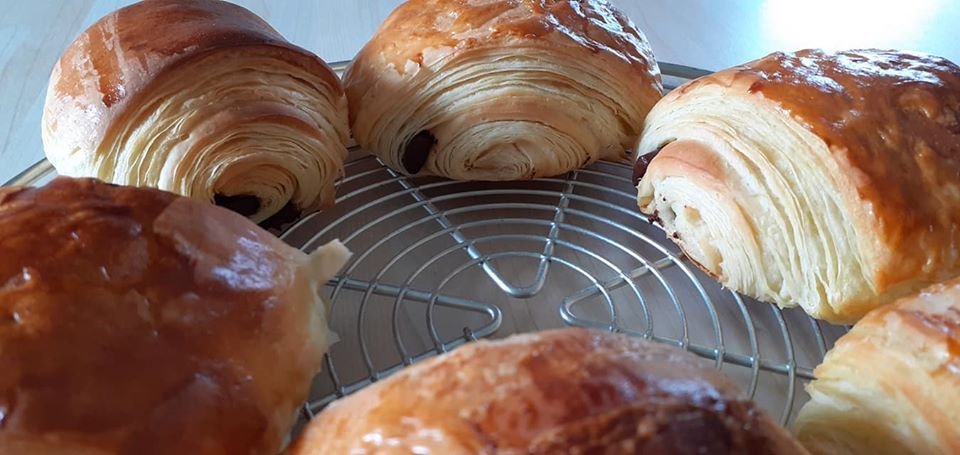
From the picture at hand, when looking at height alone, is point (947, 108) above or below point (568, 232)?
above

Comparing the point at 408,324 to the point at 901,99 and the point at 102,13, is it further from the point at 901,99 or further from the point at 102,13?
the point at 102,13

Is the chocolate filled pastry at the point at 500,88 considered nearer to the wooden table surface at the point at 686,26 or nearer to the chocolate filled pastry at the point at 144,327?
the chocolate filled pastry at the point at 144,327

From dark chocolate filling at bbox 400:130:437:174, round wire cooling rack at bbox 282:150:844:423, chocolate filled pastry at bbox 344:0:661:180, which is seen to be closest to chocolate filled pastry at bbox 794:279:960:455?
round wire cooling rack at bbox 282:150:844:423

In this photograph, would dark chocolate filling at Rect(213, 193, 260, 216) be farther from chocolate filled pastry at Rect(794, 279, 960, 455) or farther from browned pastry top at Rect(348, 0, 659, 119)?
chocolate filled pastry at Rect(794, 279, 960, 455)

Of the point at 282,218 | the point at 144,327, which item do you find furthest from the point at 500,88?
the point at 144,327

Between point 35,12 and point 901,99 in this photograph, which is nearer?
point 901,99

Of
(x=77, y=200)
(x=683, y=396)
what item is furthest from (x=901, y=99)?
(x=77, y=200)
